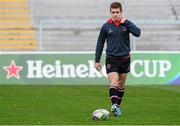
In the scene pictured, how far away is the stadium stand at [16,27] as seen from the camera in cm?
2808

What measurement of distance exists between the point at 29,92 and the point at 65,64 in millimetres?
4066

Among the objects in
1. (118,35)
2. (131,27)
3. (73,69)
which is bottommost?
(73,69)

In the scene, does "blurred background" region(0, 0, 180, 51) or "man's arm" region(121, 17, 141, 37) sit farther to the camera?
"blurred background" region(0, 0, 180, 51)

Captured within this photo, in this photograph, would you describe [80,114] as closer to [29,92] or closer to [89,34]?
[29,92]

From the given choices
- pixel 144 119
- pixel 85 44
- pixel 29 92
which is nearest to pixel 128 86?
pixel 29 92

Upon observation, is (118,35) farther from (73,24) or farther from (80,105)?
(73,24)

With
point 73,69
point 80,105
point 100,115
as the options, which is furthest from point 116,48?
point 73,69

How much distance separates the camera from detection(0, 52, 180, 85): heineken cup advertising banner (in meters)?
21.6

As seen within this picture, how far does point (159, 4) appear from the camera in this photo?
30.7m

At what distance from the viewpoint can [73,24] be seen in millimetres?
29531

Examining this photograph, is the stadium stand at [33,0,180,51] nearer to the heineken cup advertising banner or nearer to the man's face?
the heineken cup advertising banner

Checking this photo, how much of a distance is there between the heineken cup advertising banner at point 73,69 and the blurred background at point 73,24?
4.93 m

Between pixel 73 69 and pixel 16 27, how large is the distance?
8.06 m

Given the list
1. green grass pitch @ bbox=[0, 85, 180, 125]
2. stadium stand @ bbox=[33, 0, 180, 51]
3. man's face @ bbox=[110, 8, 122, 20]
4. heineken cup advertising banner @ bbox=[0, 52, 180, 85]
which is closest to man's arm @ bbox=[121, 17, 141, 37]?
man's face @ bbox=[110, 8, 122, 20]
